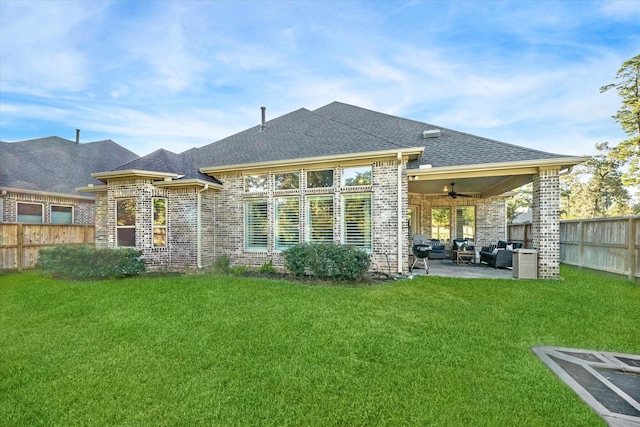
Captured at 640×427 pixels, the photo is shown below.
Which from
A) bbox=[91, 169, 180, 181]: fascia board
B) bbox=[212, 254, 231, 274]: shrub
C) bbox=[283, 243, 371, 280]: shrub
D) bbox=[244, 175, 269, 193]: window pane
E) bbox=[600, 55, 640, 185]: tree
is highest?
bbox=[600, 55, 640, 185]: tree

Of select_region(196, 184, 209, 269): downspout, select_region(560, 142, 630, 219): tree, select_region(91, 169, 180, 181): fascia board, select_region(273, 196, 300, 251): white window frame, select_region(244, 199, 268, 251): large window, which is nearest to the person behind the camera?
select_region(91, 169, 180, 181): fascia board

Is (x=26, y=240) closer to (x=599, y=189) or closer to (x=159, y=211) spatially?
(x=159, y=211)

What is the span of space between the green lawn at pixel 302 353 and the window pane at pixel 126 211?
367 cm

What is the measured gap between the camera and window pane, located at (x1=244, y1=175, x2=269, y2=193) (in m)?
10.2

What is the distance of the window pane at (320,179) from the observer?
939cm

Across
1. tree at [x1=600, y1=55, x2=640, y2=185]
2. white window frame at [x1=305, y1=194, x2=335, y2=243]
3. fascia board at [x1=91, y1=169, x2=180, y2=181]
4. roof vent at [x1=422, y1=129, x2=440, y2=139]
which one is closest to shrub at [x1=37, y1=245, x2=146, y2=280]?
fascia board at [x1=91, y1=169, x2=180, y2=181]

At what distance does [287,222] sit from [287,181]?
143 cm

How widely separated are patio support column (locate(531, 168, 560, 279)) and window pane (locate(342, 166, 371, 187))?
4828 millimetres

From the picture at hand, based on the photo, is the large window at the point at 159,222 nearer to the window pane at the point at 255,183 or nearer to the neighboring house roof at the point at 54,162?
the window pane at the point at 255,183

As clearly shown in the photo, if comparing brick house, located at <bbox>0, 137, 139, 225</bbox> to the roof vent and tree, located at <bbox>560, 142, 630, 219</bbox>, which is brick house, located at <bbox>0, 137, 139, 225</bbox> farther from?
tree, located at <bbox>560, 142, 630, 219</bbox>

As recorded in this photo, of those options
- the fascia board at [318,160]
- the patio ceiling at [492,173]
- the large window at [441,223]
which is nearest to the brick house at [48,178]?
the fascia board at [318,160]

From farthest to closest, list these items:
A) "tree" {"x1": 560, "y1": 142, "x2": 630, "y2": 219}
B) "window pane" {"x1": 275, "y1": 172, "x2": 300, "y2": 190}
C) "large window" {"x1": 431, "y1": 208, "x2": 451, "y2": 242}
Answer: "tree" {"x1": 560, "y1": 142, "x2": 630, "y2": 219}
"large window" {"x1": 431, "y1": 208, "x2": 451, "y2": 242}
"window pane" {"x1": 275, "y1": 172, "x2": 300, "y2": 190}

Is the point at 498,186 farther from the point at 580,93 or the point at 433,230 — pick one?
the point at 580,93

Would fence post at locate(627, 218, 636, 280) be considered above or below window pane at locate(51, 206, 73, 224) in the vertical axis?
below
